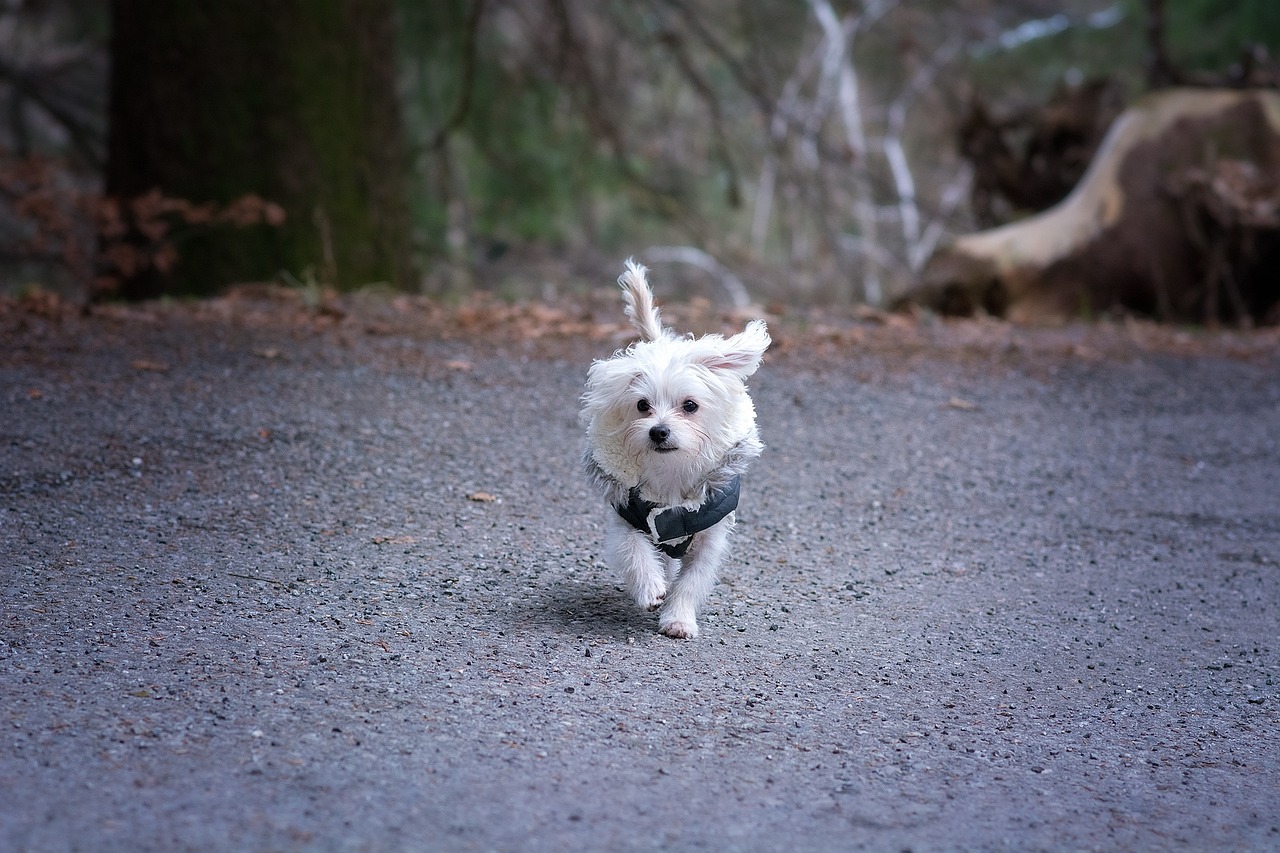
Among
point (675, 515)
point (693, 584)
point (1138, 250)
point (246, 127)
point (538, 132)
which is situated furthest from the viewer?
point (538, 132)

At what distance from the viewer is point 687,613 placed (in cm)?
456

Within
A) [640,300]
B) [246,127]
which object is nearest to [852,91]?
[246,127]

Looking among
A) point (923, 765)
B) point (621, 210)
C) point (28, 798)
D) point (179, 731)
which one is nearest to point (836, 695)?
point (923, 765)

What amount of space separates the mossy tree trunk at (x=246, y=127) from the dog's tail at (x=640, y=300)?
5139mm

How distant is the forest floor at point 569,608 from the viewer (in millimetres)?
3307

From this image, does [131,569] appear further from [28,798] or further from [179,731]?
[28,798]

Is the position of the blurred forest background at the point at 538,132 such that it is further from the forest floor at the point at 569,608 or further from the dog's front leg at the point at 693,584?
the dog's front leg at the point at 693,584

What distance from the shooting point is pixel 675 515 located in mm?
4469

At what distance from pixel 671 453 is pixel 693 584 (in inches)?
20.8

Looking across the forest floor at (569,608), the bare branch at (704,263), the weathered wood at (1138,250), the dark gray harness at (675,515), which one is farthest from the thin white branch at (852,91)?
the dark gray harness at (675,515)

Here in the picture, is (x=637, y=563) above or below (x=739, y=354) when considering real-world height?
below

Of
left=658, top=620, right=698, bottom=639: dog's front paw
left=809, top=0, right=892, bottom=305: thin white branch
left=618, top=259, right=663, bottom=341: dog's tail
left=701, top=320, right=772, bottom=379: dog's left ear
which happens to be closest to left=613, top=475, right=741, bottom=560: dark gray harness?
left=658, top=620, right=698, bottom=639: dog's front paw

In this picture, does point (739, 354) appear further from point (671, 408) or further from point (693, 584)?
point (693, 584)

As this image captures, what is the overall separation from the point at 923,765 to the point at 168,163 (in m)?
7.57
